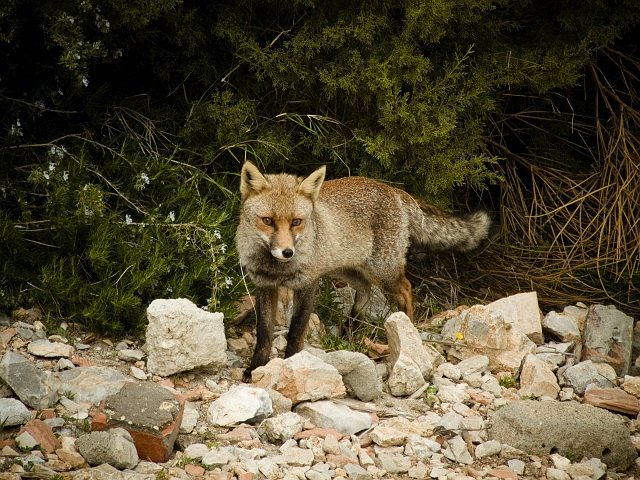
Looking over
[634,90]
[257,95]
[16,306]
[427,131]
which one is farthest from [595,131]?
[16,306]

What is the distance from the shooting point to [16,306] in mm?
4543

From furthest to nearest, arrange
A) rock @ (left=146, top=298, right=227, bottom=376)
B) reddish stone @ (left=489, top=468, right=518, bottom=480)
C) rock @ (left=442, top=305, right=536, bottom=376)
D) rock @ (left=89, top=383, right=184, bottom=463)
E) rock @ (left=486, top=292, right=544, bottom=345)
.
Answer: rock @ (left=486, top=292, right=544, bottom=345) < rock @ (left=442, top=305, right=536, bottom=376) < rock @ (left=146, top=298, right=227, bottom=376) < reddish stone @ (left=489, top=468, right=518, bottom=480) < rock @ (left=89, top=383, right=184, bottom=463)

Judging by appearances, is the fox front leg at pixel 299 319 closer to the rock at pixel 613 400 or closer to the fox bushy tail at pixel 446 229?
the fox bushy tail at pixel 446 229

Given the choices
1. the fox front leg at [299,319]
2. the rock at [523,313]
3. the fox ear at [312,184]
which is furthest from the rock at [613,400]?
the fox ear at [312,184]

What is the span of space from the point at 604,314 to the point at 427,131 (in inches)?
78.3

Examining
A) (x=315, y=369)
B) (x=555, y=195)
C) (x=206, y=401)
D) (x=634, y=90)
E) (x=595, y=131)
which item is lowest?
(x=206, y=401)

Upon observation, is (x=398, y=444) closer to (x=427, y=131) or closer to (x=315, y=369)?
(x=315, y=369)

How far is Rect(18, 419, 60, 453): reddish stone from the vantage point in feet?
10.4

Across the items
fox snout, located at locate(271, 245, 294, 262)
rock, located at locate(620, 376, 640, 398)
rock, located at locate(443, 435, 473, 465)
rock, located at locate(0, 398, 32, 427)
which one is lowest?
rock, located at locate(620, 376, 640, 398)

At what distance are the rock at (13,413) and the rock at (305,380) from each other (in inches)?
51.3

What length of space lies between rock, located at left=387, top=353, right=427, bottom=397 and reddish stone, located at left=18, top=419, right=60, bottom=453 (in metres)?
2.02

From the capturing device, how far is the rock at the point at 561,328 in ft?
17.4

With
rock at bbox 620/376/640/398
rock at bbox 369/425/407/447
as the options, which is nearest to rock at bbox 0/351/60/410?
rock at bbox 369/425/407/447

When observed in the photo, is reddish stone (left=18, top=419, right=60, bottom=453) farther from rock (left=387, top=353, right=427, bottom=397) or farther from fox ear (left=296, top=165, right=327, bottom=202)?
fox ear (left=296, top=165, right=327, bottom=202)
